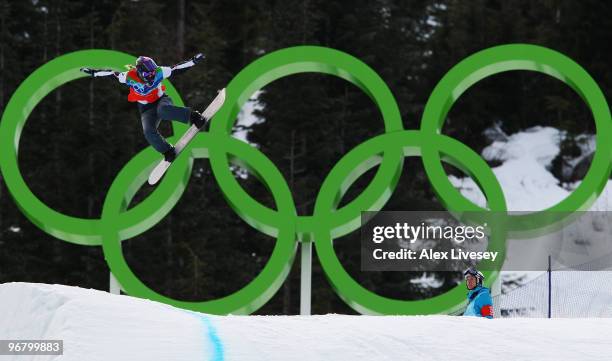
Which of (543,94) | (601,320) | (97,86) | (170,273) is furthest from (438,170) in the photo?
(543,94)

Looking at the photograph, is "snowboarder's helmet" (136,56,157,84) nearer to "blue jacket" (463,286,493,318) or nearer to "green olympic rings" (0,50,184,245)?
"green olympic rings" (0,50,184,245)

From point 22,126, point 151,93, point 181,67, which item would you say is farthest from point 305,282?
point 22,126

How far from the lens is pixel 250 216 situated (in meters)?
15.9

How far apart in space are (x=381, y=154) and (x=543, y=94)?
29519mm

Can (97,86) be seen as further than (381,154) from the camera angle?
Yes

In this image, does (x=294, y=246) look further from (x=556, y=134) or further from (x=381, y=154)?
(x=556, y=134)

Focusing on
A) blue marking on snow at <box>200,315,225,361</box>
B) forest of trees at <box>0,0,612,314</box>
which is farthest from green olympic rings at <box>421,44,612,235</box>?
forest of trees at <box>0,0,612,314</box>

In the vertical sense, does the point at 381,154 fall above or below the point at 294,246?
above

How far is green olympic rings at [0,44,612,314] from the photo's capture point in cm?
1562

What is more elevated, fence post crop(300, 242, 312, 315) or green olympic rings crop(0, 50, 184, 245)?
green olympic rings crop(0, 50, 184, 245)

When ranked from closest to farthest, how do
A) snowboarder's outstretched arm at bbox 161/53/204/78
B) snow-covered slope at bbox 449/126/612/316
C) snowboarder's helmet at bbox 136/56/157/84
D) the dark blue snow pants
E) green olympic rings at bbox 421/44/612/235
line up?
snowboarder's outstretched arm at bbox 161/53/204/78 → snowboarder's helmet at bbox 136/56/157/84 → the dark blue snow pants → green olympic rings at bbox 421/44/612/235 → snow-covered slope at bbox 449/126/612/316

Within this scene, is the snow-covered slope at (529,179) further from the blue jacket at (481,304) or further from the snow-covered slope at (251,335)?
the snow-covered slope at (251,335)

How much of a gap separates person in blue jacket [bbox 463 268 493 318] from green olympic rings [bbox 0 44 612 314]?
322 cm

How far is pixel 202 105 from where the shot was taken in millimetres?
35188
